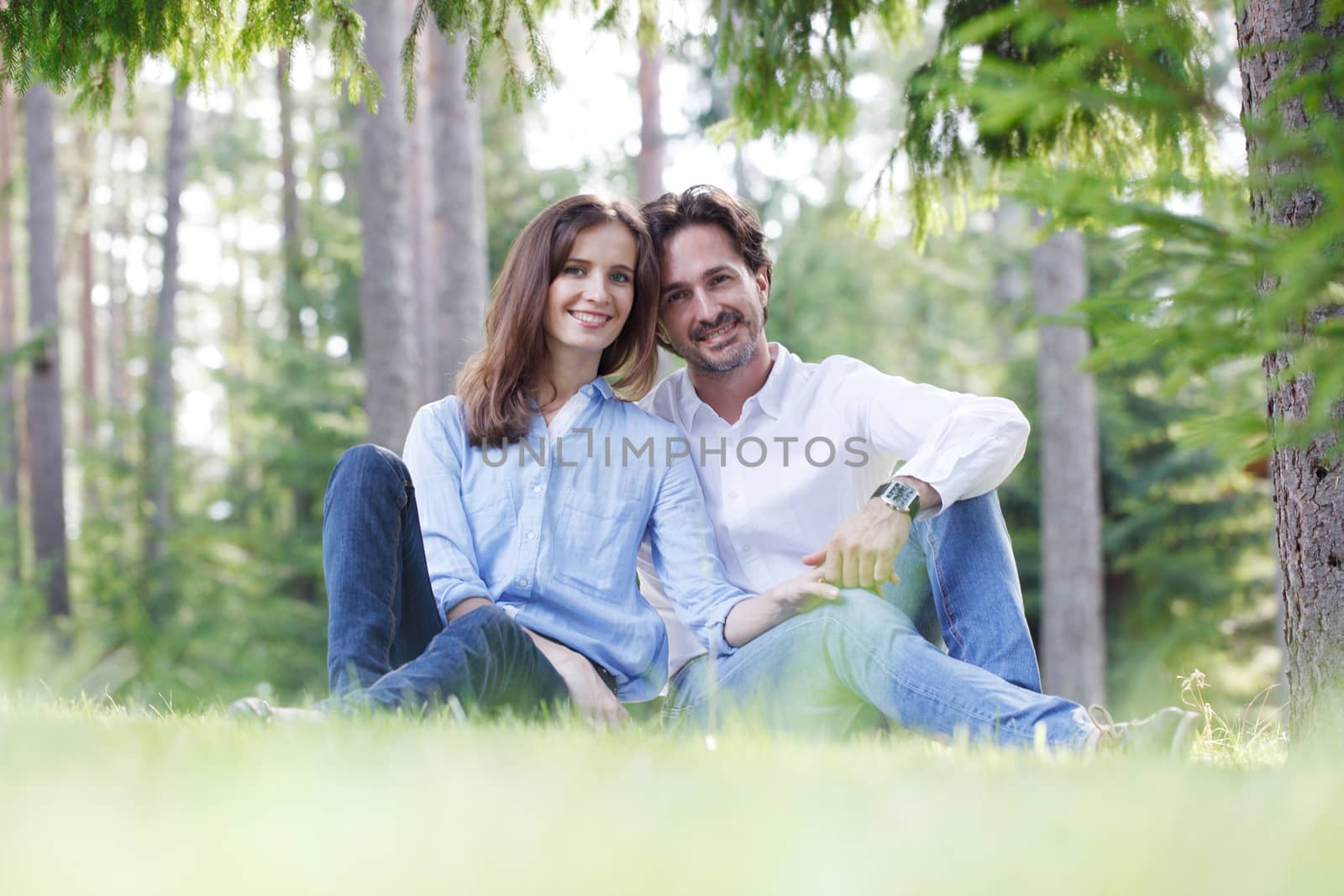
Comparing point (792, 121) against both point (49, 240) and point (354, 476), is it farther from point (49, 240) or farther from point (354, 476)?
point (49, 240)

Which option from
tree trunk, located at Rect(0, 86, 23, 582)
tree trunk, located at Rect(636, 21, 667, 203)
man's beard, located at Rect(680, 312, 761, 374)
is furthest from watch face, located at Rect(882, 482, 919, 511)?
tree trunk, located at Rect(0, 86, 23, 582)

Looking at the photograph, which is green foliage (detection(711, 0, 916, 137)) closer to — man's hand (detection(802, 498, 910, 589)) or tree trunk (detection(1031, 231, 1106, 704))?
man's hand (detection(802, 498, 910, 589))

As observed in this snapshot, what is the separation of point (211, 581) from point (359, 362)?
2988mm

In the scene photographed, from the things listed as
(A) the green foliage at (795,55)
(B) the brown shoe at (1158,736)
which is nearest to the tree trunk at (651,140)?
(A) the green foliage at (795,55)

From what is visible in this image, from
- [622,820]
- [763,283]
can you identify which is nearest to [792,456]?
[763,283]

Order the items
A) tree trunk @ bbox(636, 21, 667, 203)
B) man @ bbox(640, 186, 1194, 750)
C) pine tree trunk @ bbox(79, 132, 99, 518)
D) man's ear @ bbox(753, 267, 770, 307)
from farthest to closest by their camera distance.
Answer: pine tree trunk @ bbox(79, 132, 99, 518), tree trunk @ bbox(636, 21, 667, 203), man's ear @ bbox(753, 267, 770, 307), man @ bbox(640, 186, 1194, 750)

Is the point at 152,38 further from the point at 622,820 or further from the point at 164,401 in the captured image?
the point at 164,401

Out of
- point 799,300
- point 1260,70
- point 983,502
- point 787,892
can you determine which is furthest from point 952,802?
point 799,300

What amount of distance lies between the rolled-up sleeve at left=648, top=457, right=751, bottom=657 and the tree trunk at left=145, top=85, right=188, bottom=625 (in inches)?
436

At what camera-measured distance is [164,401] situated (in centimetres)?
1303

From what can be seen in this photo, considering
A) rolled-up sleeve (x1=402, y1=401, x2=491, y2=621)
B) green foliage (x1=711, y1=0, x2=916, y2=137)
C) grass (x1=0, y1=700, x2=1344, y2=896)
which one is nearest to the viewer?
grass (x1=0, y1=700, x2=1344, y2=896)

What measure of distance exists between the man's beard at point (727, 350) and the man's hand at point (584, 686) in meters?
1.00

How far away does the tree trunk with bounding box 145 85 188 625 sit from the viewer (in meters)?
12.5

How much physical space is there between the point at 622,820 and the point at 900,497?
1.46 m
